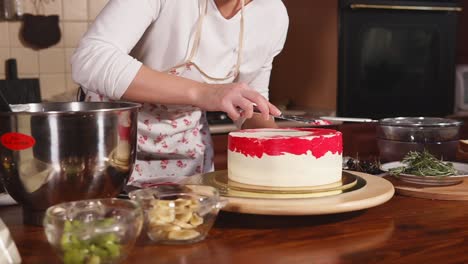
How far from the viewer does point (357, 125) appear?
325 centimetres

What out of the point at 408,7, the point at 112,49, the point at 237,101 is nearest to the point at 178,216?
the point at 237,101

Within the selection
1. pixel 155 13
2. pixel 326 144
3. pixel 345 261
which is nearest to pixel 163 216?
pixel 345 261

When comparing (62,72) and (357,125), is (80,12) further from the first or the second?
(357,125)

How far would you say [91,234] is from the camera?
2.51 ft

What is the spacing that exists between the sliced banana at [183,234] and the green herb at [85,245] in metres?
0.12

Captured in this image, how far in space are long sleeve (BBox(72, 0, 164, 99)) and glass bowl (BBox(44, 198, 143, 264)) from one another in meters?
0.51

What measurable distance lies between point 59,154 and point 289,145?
0.38 m

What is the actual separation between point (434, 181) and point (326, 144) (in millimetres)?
275

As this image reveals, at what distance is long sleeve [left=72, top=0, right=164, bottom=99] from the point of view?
1.30 metres

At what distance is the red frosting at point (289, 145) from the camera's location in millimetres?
1104

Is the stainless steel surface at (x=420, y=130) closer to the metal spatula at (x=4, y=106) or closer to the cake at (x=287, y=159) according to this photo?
the cake at (x=287, y=159)

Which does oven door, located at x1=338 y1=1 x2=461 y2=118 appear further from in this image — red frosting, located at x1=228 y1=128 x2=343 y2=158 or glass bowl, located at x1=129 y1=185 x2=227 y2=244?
glass bowl, located at x1=129 y1=185 x2=227 y2=244

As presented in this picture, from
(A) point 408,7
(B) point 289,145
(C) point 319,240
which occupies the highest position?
(A) point 408,7

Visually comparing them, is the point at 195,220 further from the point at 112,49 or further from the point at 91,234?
the point at 112,49
